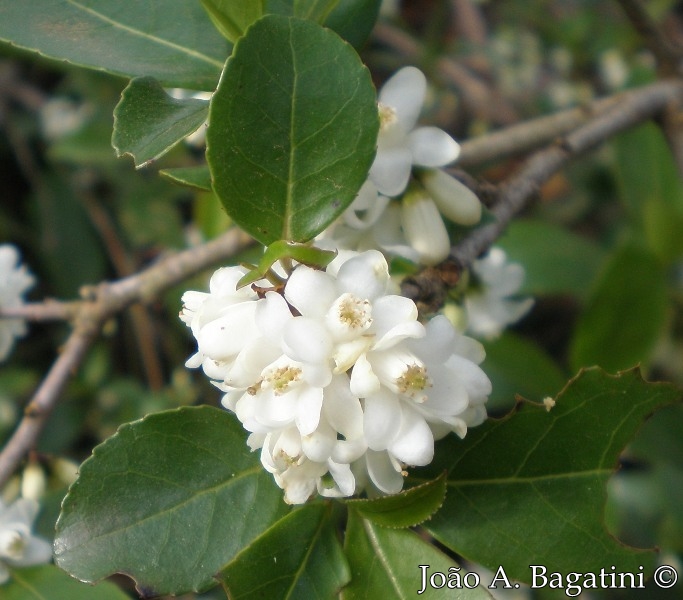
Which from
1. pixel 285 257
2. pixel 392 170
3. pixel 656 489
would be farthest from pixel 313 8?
pixel 656 489

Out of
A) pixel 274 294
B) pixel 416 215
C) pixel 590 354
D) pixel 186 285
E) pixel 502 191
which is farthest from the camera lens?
pixel 186 285

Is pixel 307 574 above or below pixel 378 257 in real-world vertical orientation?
below

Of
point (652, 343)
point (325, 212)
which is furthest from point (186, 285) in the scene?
point (325, 212)

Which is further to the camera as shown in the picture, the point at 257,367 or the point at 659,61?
the point at 659,61

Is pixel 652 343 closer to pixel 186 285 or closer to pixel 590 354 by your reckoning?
pixel 590 354

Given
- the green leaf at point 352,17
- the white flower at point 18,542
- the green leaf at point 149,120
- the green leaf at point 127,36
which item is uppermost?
the green leaf at point 352,17

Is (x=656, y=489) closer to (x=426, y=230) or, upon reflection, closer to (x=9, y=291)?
(x=426, y=230)

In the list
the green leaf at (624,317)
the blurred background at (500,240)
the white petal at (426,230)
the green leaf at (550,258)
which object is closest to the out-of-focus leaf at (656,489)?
the blurred background at (500,240)

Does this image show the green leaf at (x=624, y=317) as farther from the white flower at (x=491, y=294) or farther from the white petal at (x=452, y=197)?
the white petal at (x=452, y=197)
